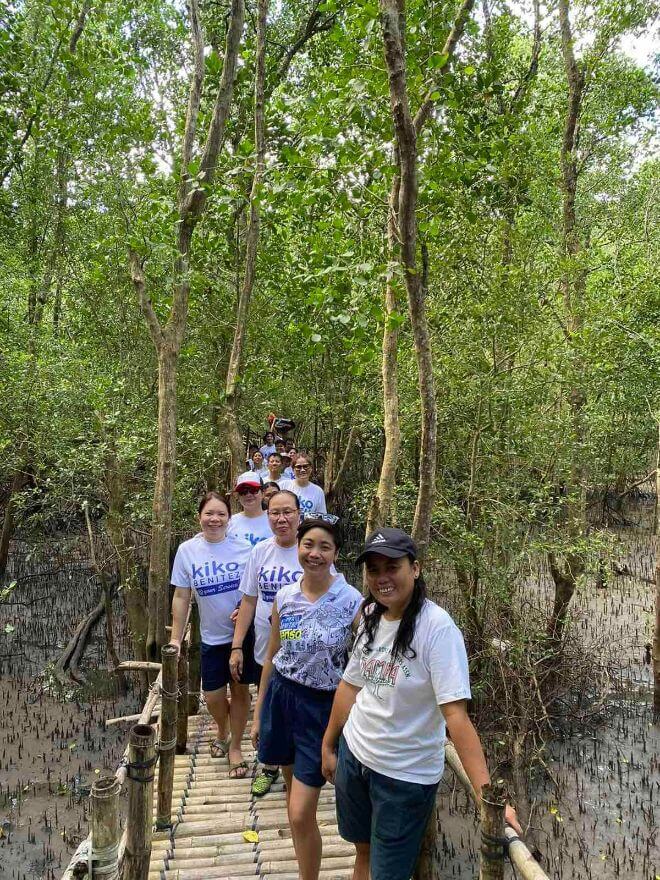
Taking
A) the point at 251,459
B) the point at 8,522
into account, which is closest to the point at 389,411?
the point at 251,459

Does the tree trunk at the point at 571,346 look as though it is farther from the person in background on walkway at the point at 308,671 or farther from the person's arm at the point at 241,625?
the person in background on walkway at the point at 308,671

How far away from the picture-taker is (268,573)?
3.46 metres

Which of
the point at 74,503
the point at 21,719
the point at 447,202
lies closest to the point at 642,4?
the point at 447,202

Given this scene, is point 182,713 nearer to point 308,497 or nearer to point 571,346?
point 308,497

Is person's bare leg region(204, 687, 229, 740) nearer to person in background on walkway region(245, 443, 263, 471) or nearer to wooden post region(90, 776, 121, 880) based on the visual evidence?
wooden post region(90, 776, 121, 880)

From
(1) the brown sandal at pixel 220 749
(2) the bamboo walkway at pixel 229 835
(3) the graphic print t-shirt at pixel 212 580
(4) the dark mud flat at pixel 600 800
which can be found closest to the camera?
(2) the bamboo walkway at pixel 229 835

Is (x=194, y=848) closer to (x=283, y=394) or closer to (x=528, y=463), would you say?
(x=528, y=463)

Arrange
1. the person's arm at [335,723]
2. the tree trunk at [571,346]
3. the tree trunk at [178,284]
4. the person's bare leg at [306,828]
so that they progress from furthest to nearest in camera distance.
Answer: the tree trunk at [571,346] < the tree trunk at [178,284] < the person's bare leg at [306,828] < the person's arm at [335,723]

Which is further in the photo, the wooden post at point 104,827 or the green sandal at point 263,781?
the green sandal at point 263,781

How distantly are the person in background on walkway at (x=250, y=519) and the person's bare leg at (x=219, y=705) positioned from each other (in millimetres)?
936

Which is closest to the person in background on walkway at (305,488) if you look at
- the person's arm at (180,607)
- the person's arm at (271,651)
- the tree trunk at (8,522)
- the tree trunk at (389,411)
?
the tree trunk at (389,411)

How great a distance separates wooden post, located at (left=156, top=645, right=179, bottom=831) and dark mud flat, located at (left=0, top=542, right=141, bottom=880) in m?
2.69

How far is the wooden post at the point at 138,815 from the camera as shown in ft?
8.25

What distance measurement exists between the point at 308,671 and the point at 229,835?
4.32 ft
